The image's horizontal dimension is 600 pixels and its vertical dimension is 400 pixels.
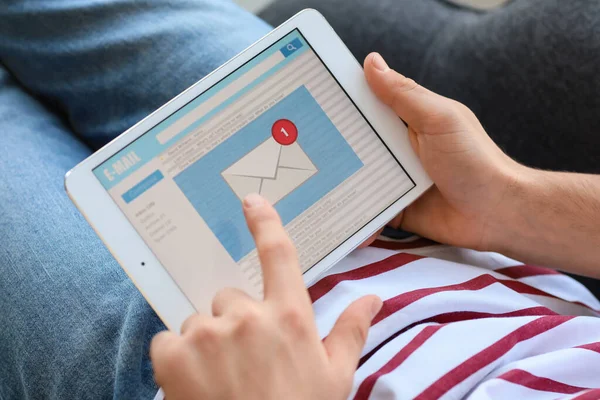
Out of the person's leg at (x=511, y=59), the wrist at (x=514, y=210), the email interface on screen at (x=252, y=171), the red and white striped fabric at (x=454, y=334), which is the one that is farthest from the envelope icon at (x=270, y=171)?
the person's leg at (x=511, y=59)

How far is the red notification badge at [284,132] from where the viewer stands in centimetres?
51

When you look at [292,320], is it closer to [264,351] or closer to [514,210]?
[264,351]

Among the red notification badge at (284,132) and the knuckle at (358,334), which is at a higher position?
the red notification badge at (284,132)

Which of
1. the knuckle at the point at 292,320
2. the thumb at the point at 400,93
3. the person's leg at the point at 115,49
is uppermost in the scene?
the person's leg at the point at 115,49

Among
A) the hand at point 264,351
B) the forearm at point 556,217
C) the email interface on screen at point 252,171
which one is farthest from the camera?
the forearm at point 556,217

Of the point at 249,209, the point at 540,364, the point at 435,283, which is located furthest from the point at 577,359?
the point at 249,209

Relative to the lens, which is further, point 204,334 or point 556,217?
point 556,217

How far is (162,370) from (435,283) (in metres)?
0.28

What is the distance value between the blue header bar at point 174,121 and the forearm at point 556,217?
0.28 m

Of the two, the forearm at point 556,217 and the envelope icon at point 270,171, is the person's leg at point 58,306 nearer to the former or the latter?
the envelope icon at point 270,171

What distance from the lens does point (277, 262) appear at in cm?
39

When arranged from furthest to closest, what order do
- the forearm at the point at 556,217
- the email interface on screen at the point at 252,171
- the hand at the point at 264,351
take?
Answer: the forearm at the point at 556,217, the email interface on screen at the point at 252,171, the hand at the point at 264,351

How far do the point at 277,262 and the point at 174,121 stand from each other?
18 centimetres

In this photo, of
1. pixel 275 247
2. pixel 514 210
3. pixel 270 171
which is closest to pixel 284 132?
pixel 270 171
